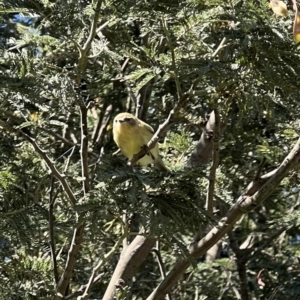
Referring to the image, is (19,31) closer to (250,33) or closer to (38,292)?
(38,292)

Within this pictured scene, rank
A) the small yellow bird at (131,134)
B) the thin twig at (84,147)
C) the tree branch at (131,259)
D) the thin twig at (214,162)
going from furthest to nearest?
the small yellow bird at (131,134)
the tree branch at (131,259)
the thin twig at (214,162)
the thin twig at (84,147)

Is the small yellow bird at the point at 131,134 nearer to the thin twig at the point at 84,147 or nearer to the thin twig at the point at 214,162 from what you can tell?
the thin twig at the point at 214,162

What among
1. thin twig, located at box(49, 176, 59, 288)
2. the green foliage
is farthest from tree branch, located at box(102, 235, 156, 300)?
thin twig, located at box(49, 176, 59, 288)

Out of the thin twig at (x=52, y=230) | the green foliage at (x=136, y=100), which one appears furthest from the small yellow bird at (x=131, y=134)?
the thin twig at (x=52, y=230)

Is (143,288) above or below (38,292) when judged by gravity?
below

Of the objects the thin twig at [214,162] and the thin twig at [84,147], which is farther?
the thin twig at [214,162]

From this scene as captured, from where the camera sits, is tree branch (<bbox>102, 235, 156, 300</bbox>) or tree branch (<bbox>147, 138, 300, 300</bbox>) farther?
tree branch (<bbox>102, 235, 156, 300</bbox>)

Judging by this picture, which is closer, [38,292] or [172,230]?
[172,230]

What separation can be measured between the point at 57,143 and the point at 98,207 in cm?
239

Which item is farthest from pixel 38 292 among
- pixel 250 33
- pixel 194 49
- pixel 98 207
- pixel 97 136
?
pixel 97 136

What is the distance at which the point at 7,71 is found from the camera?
11.7 feet

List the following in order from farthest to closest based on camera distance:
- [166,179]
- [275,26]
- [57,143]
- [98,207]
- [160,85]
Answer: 1. [57,143]
2. [160,85]
3. [166,179]
4. [98,207]
5. [275,26]

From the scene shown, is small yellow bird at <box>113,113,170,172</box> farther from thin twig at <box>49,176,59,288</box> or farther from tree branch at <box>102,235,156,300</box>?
thin twig at <box>49,176,59,288</box>

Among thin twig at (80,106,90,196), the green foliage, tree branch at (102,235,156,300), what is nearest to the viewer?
the green foliage
